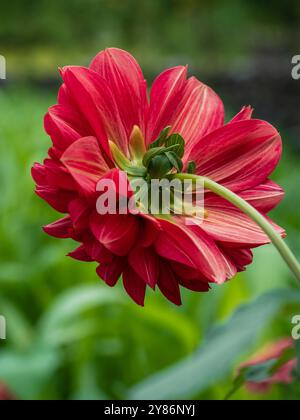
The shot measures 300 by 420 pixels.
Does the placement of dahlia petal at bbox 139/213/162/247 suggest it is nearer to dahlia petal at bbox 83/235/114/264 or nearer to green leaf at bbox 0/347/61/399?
dahlia petal at bbox 83/235/114/264

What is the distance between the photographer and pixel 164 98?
0.24 metres

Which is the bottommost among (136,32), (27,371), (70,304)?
(27,371)

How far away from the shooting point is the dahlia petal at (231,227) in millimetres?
208

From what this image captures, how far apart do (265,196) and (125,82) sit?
0.06 meters

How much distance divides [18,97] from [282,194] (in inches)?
180

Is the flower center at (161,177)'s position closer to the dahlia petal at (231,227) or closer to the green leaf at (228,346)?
the dahlia petal at (231,227)

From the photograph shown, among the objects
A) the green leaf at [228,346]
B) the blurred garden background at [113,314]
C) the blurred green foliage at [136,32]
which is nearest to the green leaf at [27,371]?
the blurred garden background at [113,314]

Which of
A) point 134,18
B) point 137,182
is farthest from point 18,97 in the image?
point 137,182

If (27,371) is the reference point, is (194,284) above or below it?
below

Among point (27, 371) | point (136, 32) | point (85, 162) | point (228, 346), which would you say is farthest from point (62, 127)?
point (136, 32)

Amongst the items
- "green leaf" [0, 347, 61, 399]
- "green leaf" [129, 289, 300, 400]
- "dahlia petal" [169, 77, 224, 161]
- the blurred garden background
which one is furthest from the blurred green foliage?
"dahlia petal" [169, 77, 224, 161]

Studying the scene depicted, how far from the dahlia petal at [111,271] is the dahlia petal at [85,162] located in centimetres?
2

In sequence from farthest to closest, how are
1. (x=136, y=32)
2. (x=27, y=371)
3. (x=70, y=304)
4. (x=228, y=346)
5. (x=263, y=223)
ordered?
Result: (x=136, y=32)
(x=70, y=304)
(x=27, y=371)
(x=228, y=346)
(x=263, y=223)

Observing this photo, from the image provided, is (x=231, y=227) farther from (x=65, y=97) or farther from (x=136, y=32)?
(x=136, y=32)
